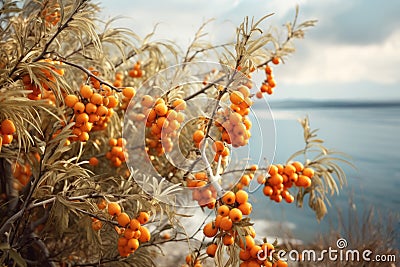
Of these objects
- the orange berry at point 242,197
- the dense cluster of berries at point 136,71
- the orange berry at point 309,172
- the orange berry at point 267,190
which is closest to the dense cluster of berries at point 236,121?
the orange berry at point 242,197

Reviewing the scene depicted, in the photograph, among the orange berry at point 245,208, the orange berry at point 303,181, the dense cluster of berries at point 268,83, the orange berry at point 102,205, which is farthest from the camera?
the dense cluster of berries at point 268,83

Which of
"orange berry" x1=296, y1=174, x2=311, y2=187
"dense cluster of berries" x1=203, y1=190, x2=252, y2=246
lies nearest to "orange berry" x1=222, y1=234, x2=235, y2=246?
"dense cluster of berries" x1=203, y1=190, x2=252, y2=246

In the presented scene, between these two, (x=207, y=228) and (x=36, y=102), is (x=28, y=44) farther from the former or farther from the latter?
(x=207, y=228)

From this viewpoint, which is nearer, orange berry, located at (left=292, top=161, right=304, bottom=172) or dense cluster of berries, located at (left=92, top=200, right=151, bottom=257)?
dense cluster of berries, located at (left=92, top=200, right=151, bottom=257)

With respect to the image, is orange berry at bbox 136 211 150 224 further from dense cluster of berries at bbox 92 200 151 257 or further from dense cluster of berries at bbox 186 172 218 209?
dense cluster of berries at bbox 186 172 218 209

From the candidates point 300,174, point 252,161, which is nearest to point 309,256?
point 300,174

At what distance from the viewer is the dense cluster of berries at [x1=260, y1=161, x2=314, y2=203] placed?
1.11m

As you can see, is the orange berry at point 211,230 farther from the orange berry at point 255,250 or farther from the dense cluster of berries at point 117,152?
the dense cluster of berries at point 117,152

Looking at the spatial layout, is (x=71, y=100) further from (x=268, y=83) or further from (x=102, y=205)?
(x=268, y=83)

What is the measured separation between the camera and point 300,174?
1205 millimetres

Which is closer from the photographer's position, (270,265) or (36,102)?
(36,102)

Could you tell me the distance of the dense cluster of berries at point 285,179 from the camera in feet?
3.63

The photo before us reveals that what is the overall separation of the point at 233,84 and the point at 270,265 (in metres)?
0.36

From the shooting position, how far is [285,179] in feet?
3.78
